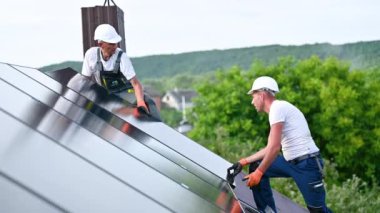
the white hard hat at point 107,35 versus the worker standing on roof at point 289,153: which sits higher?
the white hard hat at point 107,35

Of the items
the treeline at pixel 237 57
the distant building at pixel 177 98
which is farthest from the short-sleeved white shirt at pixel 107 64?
the distant building at pixel 177 98

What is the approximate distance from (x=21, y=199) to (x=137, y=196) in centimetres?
96

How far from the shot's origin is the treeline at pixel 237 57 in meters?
89.7

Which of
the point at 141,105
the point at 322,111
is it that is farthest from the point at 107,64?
the point at 322,111

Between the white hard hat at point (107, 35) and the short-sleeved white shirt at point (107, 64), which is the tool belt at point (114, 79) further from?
the white hard hat at point (107, 35)

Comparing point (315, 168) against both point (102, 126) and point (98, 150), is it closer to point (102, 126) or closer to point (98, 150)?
point (102, 126)

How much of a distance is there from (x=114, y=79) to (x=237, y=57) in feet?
408

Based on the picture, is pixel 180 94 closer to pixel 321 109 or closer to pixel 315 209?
pixel 321 109

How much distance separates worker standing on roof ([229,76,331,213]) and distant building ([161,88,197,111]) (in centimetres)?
13708

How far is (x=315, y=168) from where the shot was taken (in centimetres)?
775

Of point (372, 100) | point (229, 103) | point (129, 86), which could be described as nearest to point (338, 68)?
point (372, 100)

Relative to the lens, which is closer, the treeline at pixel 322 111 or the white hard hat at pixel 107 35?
the white hard hat at pixel 107 35

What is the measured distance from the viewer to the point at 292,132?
7711 millimetres

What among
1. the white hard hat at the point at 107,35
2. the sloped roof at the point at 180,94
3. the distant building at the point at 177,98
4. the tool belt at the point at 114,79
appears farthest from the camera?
the sloped roof at the point at 180,94
